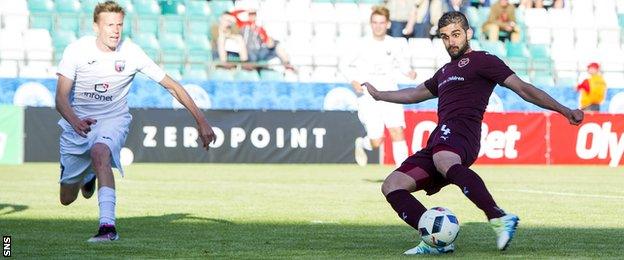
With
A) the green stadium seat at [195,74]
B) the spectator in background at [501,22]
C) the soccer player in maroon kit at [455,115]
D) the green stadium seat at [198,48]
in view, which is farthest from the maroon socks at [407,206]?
the spectator in background at [501,22]

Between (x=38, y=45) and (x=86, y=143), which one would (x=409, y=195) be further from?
(x=38, y=45)

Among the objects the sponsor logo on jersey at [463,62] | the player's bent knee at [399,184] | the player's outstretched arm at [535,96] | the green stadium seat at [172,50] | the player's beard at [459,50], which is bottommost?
the green stadium seat at [172,50]

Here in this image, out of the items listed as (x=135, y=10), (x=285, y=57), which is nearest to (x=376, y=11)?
(x=285, y=57)

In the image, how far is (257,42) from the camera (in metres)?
27.9

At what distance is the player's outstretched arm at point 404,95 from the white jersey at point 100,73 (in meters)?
1.70

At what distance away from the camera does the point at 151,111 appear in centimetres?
2531

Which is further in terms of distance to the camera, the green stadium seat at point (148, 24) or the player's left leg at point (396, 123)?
the green stadium seat at point (148, 24)

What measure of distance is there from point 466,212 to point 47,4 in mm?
17525

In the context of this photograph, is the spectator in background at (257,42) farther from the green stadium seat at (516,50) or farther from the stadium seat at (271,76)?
the green stadium seat at (516,50)

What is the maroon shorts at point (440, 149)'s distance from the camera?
954 cm

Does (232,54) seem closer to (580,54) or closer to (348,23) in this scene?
(348,23)

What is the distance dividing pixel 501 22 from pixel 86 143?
22.1 meters

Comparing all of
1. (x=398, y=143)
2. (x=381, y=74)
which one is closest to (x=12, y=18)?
(x=381, y=74)

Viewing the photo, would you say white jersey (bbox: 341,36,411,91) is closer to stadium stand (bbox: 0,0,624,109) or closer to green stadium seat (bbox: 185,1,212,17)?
stadium stand (bbox: 0,0,624,109)
